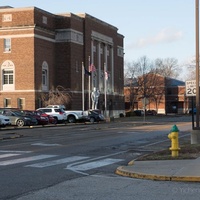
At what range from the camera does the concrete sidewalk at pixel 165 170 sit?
10656 mm

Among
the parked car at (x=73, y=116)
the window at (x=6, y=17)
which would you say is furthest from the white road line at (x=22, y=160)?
the window at (x=6, y=17)

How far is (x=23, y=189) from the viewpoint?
9.78m

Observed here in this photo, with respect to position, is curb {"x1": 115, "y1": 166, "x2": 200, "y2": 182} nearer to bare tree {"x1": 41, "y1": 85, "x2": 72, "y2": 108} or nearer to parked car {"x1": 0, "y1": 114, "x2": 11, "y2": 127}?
parked car {"x1": 0, "y1": 114, "x2": 11, "y2": 127}

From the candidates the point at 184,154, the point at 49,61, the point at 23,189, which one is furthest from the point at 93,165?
the point at 49,61

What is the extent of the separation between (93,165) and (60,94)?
5209cm

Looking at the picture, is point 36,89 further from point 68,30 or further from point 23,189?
point 23,189

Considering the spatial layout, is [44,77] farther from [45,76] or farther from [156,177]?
[156,177]

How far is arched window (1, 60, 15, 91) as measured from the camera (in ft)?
209

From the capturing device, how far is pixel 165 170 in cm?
1166

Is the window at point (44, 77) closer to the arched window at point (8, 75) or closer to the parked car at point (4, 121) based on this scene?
the arched window at point (8, 75)

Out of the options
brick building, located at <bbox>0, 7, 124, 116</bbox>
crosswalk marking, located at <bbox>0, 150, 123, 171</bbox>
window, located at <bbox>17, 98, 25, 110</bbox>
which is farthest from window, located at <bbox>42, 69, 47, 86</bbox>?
crosswalk marking, located at <bbox>0, 150, 123, 171</bbox>

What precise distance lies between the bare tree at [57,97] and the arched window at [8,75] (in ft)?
15.9

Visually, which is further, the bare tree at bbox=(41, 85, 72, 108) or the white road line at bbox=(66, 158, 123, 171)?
the bare tree at bbox=(41, 85, 72, 108)

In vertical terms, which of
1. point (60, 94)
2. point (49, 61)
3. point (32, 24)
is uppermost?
point (32, 24)
